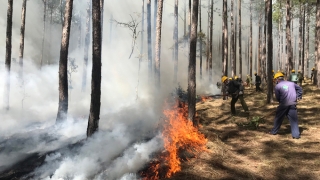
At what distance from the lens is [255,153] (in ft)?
21.4

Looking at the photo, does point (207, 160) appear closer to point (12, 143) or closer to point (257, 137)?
point (257, 137)

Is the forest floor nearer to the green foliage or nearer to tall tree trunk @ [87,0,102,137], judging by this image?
the green foliage

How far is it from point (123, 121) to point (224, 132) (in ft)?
13.4

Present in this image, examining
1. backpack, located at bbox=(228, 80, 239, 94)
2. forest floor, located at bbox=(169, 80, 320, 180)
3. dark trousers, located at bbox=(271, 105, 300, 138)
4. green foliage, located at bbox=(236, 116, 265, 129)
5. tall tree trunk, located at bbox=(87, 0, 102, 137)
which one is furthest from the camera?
backpack, located at bbox=(228, 80, 239, 94)

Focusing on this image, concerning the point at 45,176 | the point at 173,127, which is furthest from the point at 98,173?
the point at 173,127

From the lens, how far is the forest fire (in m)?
5.36

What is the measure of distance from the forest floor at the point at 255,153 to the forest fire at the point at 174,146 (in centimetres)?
21

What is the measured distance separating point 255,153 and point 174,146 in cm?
214

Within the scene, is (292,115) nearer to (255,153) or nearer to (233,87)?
(255,153)

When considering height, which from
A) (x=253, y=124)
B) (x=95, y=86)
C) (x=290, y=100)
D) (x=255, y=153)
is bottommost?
(x=255, y=153)

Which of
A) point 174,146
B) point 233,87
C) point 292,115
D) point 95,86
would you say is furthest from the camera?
point 233,87

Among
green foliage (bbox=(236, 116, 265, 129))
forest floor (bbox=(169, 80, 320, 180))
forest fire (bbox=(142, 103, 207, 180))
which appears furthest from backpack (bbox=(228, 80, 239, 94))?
forest fire (bbox=(142, 103, 207, 180))

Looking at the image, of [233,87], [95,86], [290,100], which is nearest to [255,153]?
[290,100]

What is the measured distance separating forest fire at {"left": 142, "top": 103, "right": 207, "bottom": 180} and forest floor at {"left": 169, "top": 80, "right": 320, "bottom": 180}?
0.69 feet
